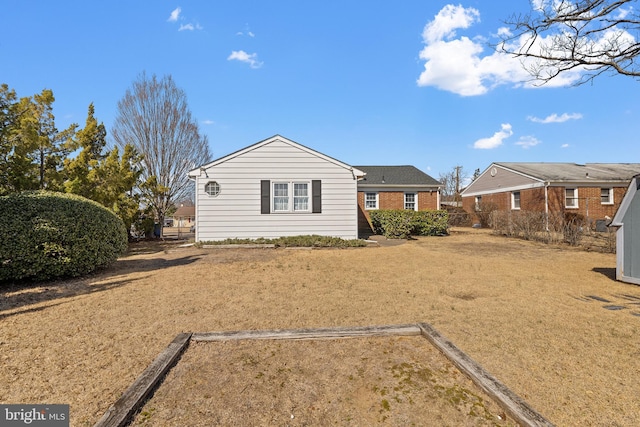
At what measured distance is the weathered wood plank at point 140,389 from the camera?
6.66 ft

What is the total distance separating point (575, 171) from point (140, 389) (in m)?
29.1

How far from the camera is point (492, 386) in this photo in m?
2.38

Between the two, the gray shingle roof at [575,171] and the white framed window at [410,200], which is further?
the white framed window at [410,200]

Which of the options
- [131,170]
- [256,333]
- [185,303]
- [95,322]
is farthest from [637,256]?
[131,170]

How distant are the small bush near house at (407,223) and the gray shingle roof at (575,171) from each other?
9.38 meters

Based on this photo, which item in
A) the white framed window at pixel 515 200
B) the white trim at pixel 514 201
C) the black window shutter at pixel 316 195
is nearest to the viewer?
the black window shutter at pixel 316 195

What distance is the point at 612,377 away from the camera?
2.66 m

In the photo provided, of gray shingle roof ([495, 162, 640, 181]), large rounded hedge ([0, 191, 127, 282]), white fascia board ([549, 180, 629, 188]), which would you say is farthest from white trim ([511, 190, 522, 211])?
large rounded hedge ([0, 191, 127, 282])

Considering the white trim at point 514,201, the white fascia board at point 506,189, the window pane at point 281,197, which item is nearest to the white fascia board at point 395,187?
the white fascia board at point 506,189

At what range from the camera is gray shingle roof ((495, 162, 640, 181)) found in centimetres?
2034

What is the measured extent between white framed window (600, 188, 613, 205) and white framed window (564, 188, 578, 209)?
200 centimetres

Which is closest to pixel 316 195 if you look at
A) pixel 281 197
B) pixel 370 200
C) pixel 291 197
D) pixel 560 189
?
pixel 291 197

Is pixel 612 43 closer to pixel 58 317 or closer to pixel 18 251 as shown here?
pixel 58 317

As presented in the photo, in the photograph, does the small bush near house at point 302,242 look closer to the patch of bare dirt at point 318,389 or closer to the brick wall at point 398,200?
the patch of bare dirt at point 318,389
